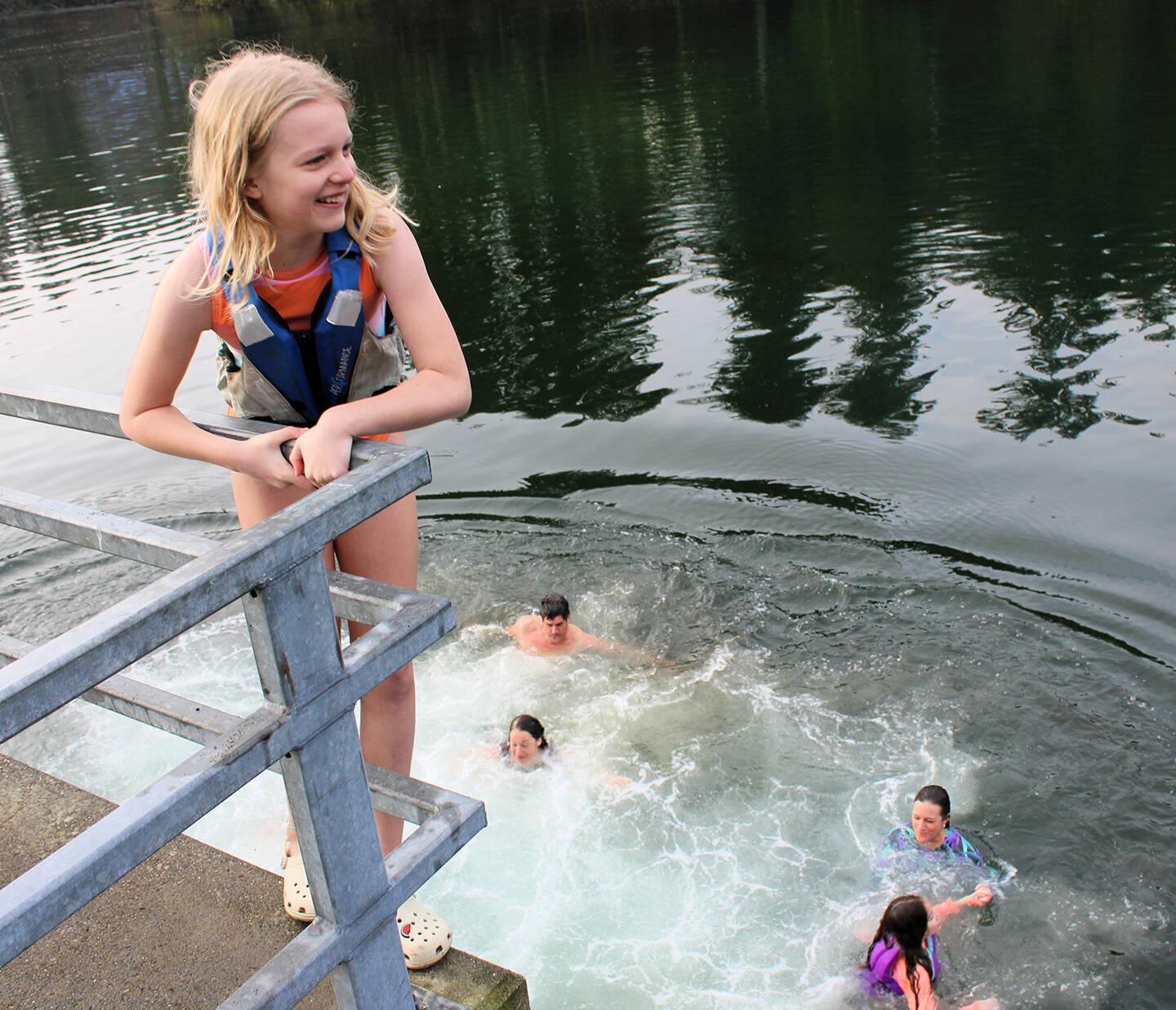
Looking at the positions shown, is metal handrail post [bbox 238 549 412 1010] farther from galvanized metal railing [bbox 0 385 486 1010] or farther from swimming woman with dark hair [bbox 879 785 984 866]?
swimming woman with dark hair [bbox 879 785 984 866]

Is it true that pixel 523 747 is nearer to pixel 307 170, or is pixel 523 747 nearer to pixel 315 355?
pixel 315 355

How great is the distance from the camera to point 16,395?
275cm

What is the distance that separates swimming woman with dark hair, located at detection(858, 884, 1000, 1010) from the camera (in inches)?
205

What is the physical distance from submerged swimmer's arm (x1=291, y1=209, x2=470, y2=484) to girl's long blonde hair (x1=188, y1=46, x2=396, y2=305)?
0.21 feet

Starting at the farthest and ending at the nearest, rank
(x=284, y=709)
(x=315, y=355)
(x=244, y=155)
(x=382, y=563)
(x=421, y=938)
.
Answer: (x=421, y=938) → (x=382, y=563) → (x=315, y=355) → (x=244, y=155) → (x=284, y=709)

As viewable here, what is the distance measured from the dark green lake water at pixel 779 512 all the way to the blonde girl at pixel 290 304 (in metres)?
3.89

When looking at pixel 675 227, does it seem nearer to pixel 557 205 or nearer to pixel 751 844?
pixel 557 205

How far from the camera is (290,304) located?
271 centimetres

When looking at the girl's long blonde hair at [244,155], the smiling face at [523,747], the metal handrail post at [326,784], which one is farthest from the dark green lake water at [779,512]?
the girl's long blonde hair at [244,155]

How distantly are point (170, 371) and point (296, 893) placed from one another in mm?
1621

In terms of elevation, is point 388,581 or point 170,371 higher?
point 170,371

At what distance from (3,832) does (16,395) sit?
5.59ft

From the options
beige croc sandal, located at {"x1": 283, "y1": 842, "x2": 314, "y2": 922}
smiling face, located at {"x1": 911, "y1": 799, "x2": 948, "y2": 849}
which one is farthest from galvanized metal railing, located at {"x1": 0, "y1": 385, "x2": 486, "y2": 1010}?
smiling face, located at {"x1": 911, "y1": 799, "x2": 948, "y2": 849}

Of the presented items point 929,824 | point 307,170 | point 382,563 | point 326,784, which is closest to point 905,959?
point 929,824
